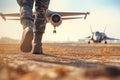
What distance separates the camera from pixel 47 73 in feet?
3.01

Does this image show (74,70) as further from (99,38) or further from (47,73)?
(99,38)

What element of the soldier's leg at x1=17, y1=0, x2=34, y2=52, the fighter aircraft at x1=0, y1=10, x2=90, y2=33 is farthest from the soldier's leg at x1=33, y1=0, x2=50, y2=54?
the fighter aircraft at x1=0, y1=10, x2=90, y2=33

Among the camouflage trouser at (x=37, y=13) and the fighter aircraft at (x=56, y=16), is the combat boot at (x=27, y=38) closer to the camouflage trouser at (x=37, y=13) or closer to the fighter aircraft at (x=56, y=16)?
the camouflage trouser at (x=37, y=13)

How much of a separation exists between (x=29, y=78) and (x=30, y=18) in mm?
4579

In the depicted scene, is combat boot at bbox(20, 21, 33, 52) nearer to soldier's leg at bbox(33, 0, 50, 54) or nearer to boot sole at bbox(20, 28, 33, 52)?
boot sole at bbox(20, 28, 33, 52)

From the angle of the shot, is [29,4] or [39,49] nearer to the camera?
[29,4]

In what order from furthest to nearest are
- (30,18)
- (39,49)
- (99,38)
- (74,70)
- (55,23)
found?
(99,38) → (55,23) → (39,49) → (30,18) → (74,70)

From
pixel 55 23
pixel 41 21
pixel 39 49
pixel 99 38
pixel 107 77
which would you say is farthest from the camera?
pixel 99 38

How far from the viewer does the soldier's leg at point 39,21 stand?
641cm

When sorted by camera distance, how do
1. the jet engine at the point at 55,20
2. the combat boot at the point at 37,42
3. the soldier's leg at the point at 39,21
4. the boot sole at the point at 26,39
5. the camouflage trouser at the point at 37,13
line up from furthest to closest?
the jet engine at the point at 55,20
the combat boot at the point at 37,42
the soldier's leg at the point at 39,21
the camouflage trouser at the point at 37,13
the boot sole at the point at 26,39

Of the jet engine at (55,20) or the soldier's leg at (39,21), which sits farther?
the jet engine at (55,20)

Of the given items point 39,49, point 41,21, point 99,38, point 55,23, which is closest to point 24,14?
point 41,21

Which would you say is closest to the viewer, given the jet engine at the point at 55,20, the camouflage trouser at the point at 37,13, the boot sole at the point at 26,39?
the boot sole at the point at 26,39

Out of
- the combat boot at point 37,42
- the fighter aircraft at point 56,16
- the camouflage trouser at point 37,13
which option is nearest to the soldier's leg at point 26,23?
the camouflage trouser at point 37,13
